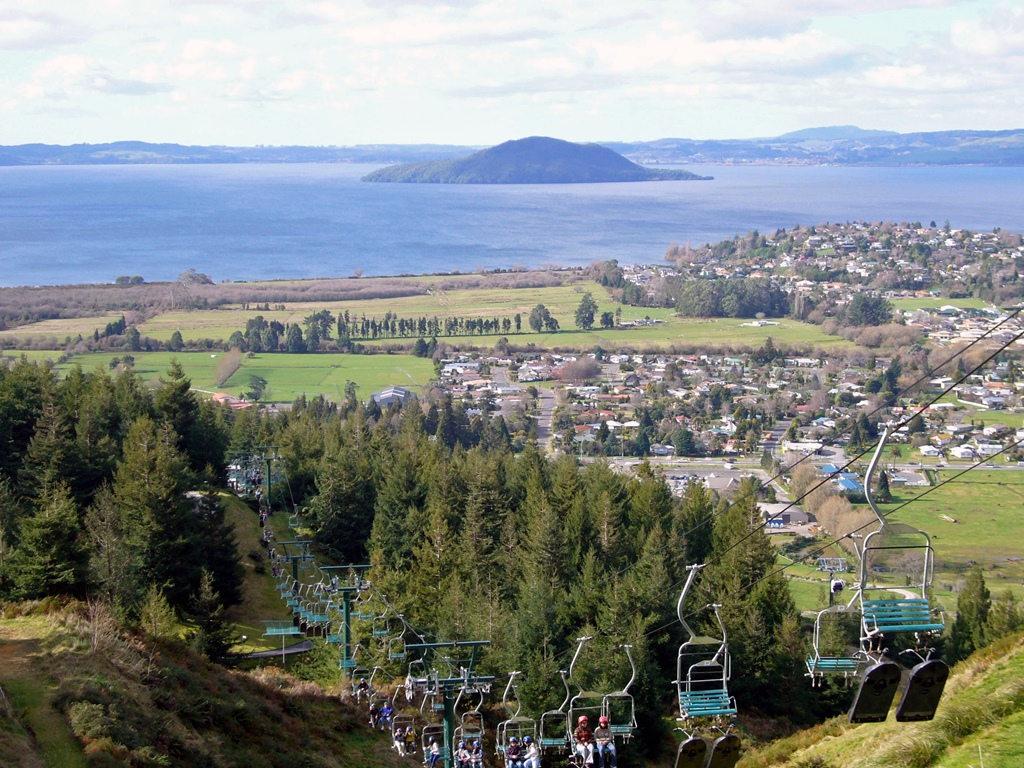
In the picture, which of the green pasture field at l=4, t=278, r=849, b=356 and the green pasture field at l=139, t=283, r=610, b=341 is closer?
the green pasture field at l=4, t=278, r=849, b=356

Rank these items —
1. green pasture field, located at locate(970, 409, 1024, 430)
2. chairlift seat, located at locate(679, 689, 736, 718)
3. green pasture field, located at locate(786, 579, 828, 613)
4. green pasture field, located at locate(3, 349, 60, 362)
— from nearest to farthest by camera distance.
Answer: chairlift seat, located at locate(679, 689, 736, 718) → green pasture field, located at locate(786, 579, 828, 613) → green pasture field, located at locate(970, 409, 1024, 430) → green pasture field, located at locate(3, 349, 60, 362)

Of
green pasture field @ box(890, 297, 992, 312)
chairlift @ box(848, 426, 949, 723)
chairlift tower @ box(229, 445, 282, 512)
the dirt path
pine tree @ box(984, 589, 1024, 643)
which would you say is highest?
chairlift @ box(848, 426, 949, 723)

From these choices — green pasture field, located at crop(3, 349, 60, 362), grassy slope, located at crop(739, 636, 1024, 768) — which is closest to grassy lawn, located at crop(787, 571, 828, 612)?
grassy slope, located at crop(739, 636, 1024, 768)

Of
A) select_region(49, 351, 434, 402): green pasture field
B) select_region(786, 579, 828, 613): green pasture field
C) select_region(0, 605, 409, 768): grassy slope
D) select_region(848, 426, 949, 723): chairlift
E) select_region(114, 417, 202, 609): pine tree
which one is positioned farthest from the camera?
select_region(49, 351, 434, 402): green pasture field

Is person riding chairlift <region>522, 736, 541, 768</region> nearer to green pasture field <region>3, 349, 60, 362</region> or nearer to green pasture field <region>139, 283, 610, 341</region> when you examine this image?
green pasture field <region>3, 349, 60, 362</region>

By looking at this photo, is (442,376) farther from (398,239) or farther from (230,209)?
(230,209)

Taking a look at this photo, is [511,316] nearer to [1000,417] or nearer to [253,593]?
[1000,417]

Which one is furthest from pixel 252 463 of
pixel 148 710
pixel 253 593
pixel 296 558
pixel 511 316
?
pixel 511 316
